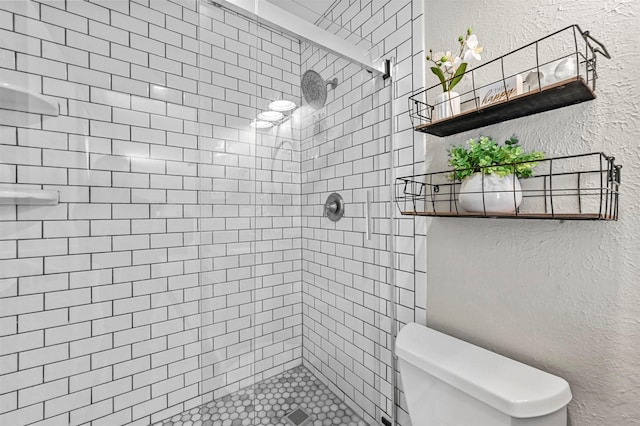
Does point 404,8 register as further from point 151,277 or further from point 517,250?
point 151,277

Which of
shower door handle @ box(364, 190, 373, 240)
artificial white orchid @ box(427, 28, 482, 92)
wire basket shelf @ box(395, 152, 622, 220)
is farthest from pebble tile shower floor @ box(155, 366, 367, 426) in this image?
artificial white orchid @ box(427, 28, 482, 92)

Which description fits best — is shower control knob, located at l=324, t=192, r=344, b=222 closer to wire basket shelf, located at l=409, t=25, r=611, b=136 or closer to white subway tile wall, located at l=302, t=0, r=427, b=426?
white subway tile wall, located at l=302, t=0, r=427, b=426

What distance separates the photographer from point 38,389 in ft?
3.89

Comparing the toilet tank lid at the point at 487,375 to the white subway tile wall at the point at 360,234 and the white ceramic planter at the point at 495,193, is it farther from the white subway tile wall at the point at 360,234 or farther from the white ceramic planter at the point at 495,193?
the white ceramic planter at the point at 495,193

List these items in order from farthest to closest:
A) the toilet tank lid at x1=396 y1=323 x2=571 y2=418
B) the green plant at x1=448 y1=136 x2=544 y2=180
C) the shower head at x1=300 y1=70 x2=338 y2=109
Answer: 1. the shower head at x1=300 y1=70 x2=338 y2=109
2. the green plant at x1=448 y1=136 x2=544 y2=180
3. the toilet tank lid at x1=396 y1=323 x2=571 y2=418

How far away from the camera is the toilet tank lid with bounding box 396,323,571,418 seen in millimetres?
669

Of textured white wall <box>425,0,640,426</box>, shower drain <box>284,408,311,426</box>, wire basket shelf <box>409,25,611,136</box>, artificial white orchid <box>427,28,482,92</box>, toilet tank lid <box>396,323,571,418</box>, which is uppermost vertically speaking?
artificial white orchid <box>427,28,482,92</box>

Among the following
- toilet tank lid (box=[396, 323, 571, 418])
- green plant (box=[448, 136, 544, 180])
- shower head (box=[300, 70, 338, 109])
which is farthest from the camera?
shower head (box=[300, 70, 338, 109])

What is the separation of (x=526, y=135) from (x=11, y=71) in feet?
6.39

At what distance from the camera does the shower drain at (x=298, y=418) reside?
1.20 m

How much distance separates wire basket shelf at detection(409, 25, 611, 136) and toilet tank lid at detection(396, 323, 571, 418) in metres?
0.74

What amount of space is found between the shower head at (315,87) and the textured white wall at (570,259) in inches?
20.3

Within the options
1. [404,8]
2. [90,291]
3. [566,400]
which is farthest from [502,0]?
[90,291]

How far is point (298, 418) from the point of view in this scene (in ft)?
4.05
